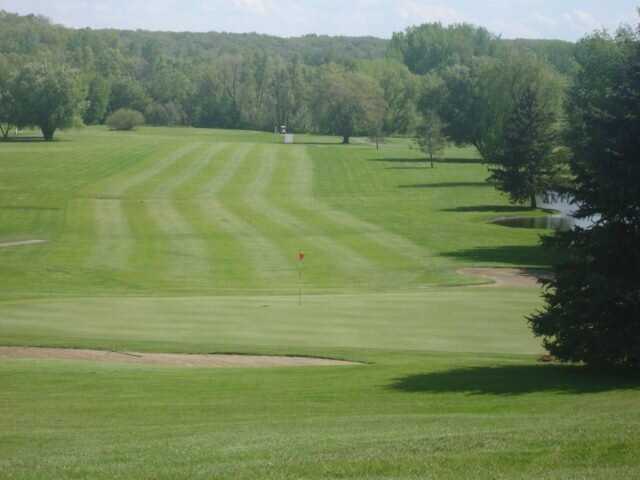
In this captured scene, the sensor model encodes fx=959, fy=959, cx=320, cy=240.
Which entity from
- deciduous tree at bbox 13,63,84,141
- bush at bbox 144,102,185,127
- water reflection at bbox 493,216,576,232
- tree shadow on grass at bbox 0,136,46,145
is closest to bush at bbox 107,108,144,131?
bush at bbox 144,102,185,127

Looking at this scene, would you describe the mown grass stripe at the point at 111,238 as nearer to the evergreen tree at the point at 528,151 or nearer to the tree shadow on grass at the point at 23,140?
the evergreen tree at the point at 528,151

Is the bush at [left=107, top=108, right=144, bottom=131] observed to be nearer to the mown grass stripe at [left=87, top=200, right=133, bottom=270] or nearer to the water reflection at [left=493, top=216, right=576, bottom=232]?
the mown grass stripe at [left=87, top=200, right=133, bottom=270]

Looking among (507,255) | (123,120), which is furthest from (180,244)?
(123,120)

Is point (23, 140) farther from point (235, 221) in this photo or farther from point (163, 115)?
point (235, 221)

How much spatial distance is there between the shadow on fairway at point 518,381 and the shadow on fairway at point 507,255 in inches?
1073

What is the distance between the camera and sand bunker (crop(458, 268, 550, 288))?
38.5 meters

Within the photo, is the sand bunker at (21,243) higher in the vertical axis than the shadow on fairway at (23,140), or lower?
lower

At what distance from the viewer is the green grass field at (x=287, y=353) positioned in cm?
1109

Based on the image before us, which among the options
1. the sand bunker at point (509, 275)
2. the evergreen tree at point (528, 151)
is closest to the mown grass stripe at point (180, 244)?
the sand bunker at point (509, 275)

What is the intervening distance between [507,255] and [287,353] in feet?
95.3

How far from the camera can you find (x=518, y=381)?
17.6m

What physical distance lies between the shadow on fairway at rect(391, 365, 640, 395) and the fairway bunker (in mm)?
3221

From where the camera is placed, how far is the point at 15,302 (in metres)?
29.2

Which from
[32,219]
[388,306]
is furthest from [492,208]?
[388,306]
